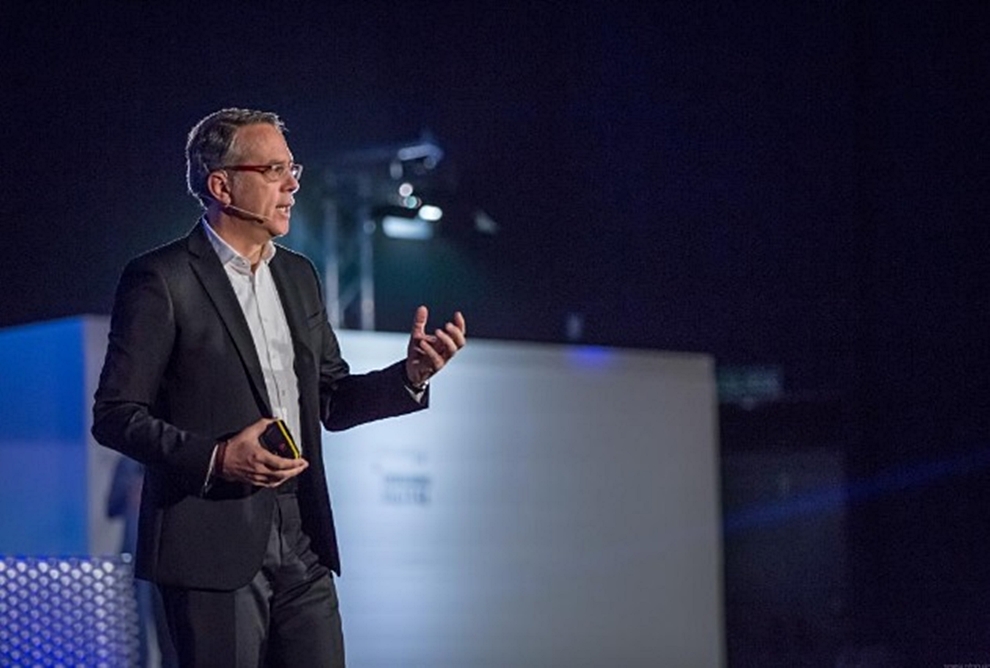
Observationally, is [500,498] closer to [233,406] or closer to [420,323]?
Answer: [420,323]

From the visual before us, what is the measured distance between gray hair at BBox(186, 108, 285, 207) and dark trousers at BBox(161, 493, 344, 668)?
47cm

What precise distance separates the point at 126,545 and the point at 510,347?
161cm

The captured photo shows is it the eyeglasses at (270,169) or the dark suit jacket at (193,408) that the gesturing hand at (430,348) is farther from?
the eyeglasses at (270,169)

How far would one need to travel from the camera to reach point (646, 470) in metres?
6.04

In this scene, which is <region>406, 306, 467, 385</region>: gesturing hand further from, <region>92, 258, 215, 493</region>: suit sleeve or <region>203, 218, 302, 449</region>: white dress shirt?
<region>92, 258, 215, 493</region>: suit sleeve

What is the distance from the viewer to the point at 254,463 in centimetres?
215

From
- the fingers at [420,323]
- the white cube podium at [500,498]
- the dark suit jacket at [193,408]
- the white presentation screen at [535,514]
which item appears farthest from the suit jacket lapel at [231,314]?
the white presentation screen at [535,514]

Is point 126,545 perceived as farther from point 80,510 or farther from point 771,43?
point 771,43

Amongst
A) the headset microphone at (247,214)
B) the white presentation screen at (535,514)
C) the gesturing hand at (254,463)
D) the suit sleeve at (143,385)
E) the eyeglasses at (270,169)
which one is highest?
the eyeglasses at (270,169)

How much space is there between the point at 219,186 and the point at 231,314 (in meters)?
0.19

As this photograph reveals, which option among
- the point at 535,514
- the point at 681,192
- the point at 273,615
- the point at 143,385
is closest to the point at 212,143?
the point at 143,385

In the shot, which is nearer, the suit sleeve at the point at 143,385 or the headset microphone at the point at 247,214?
the suit sleeve at the point at 143,385

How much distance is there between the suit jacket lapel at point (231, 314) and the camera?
2.32 m

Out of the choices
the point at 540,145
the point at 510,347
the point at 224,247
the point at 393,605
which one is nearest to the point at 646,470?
the point at 510,347
